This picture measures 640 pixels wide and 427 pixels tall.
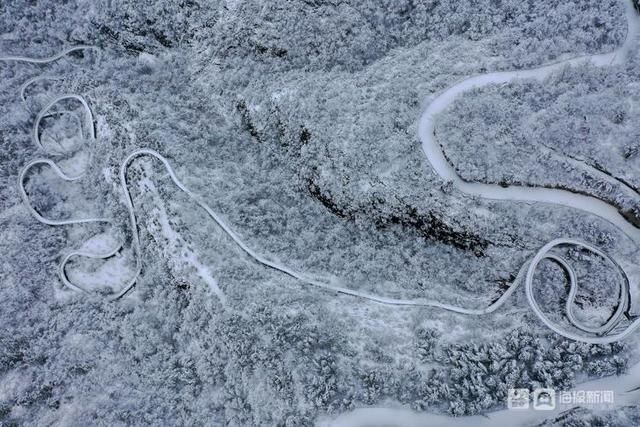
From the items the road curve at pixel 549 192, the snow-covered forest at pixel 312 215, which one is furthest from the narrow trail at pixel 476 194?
the snow-covered forest at pixel 312 215

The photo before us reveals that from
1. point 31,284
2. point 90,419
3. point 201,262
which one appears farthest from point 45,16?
point 90,419

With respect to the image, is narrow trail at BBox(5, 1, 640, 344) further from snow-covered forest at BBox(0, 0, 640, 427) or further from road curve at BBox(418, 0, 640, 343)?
snow-covered forest at BBox(0, 0, 640, 427)

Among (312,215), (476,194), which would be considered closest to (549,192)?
(476,194)

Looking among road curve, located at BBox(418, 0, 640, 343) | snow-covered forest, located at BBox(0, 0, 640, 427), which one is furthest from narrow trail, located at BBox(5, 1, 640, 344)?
snow-covered forest, located at BBox(0, 0, 640, 427)

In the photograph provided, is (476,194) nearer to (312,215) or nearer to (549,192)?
(549,192)

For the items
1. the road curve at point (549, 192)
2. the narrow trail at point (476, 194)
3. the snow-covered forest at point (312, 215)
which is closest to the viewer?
the snow-covered forest at point (312, 215)

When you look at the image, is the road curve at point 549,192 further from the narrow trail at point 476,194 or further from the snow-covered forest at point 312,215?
the snow-covered forest at point 312,215

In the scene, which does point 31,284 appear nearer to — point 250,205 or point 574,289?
point 250,205
